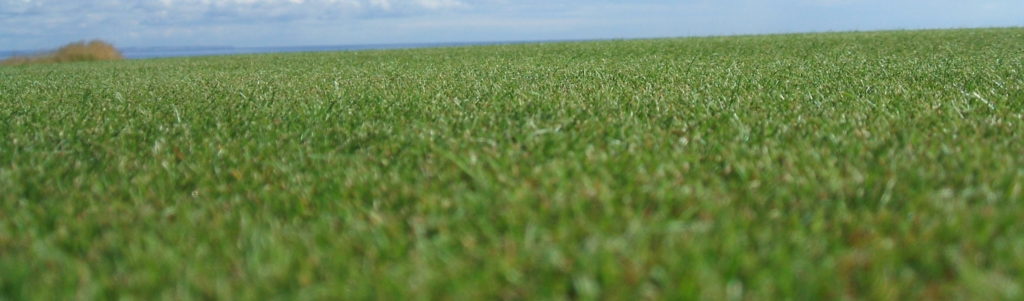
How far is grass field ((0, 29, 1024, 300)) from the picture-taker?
3.56 ft

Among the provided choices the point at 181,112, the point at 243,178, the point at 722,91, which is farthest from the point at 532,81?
the point at 243,178

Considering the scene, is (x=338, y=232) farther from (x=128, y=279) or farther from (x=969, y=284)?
(x=969, y=284)

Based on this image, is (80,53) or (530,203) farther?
(80,53)

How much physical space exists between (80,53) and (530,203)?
2262 centimetres

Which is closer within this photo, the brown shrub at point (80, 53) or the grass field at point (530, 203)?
the grass field at point (530, 203)

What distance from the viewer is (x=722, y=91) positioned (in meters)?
3.70

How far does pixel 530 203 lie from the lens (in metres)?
1.46

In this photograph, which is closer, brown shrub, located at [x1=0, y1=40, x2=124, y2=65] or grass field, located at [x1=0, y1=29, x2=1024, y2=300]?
grass field, located at [x1=0, y1=29, x2=1024, y2=300]

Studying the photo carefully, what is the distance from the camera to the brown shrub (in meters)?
19.8

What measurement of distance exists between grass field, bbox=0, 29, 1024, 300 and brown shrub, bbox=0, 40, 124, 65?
19595mm

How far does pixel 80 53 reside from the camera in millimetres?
20703

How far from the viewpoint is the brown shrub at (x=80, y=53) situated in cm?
1982

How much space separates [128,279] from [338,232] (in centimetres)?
35

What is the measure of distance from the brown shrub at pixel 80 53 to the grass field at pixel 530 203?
19595 millimetres
